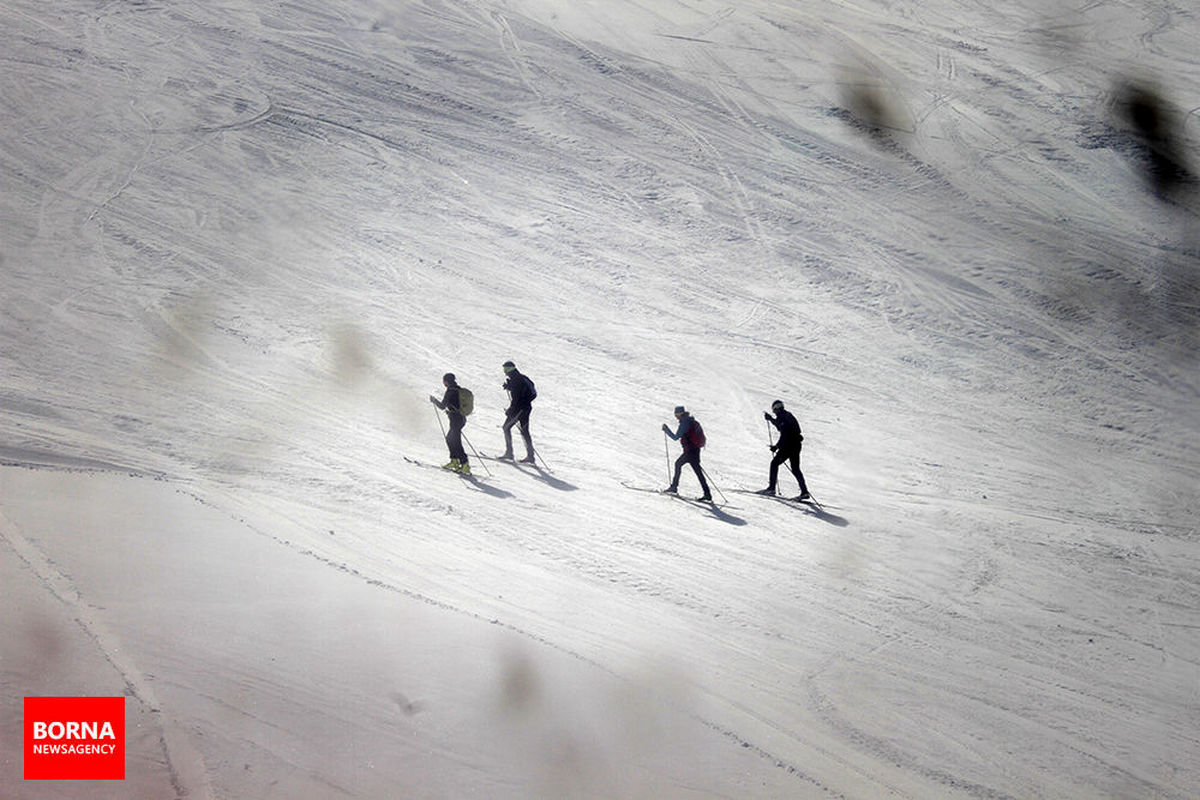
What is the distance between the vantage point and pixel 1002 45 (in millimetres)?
32125

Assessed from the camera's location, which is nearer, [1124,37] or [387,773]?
[387,773]

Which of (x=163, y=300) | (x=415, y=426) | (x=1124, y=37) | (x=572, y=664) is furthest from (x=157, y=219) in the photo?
(x=1124, y=37)

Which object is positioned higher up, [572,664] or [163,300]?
[163,300]

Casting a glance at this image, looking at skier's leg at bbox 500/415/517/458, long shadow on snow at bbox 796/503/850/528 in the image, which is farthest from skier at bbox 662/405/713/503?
skier's leg at bbox 500/415/517/458

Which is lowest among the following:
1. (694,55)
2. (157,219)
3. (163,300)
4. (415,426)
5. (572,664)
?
(572,664)

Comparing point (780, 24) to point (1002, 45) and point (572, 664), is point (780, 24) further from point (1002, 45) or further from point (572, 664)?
point (572, 664)

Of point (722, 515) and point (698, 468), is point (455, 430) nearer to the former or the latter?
point (698, 468)

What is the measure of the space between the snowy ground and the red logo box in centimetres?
12

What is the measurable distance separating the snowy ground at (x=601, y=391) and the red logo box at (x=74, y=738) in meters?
0.12

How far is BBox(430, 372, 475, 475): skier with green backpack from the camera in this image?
15531mm

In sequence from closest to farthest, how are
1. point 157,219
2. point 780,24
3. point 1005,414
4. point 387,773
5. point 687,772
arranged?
1. point 387,773
2. point 687,772
3. point 1005,414
4. point 157,219
5. point 780,24

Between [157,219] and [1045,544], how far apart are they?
17.9 metres

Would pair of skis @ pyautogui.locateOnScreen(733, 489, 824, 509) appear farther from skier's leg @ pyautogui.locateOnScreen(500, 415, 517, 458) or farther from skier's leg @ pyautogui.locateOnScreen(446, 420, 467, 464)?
skier's leg @ pyautogui.locateOnScreen(446, 420, 467, 464)

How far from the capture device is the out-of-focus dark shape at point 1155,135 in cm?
2712
